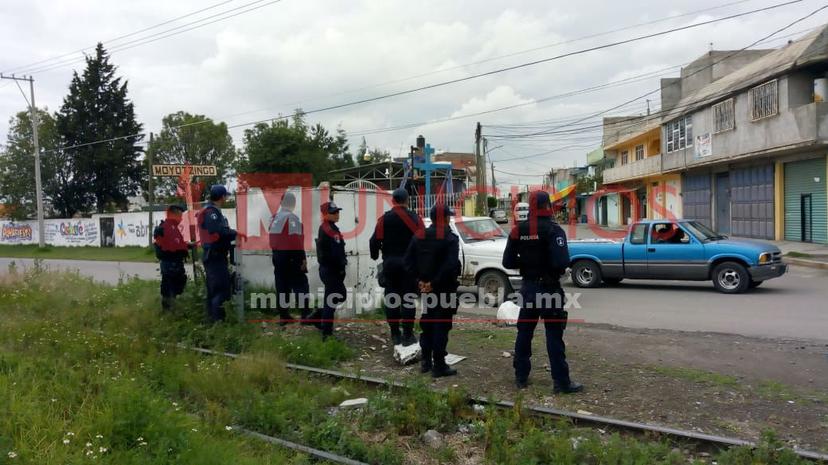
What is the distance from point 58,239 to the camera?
40.1 metres

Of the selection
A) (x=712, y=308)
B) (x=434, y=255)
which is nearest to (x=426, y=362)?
(x=434, y=255)

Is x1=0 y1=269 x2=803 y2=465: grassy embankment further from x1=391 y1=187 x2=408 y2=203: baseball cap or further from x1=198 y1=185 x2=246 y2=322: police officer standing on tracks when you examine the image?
x1=391 y1=187 x2=408 y2=203: baseball cap

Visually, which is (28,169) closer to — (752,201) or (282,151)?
(282,151)

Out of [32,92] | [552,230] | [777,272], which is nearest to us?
[552,230]

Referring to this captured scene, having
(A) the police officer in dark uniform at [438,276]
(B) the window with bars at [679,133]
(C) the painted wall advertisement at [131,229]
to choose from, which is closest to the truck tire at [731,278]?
(A) the police officer in dark uniform at [438,276]

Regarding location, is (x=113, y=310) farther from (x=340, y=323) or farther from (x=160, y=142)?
(x=160, y=142)

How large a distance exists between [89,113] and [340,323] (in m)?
42.8

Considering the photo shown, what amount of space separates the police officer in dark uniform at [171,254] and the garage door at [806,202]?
21425 mm

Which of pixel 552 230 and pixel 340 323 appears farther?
pixel 340 323

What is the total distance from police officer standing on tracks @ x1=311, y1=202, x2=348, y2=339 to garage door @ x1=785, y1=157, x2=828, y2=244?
2024 cm

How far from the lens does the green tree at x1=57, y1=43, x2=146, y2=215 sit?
42688 millimetres

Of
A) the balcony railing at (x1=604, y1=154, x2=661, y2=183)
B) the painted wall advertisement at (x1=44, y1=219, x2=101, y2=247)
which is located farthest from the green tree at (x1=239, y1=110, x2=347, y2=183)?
the balcony railing at (x1=604, y1=154, x2=661, y2=183)

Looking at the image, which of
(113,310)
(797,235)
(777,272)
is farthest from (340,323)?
(797,235)

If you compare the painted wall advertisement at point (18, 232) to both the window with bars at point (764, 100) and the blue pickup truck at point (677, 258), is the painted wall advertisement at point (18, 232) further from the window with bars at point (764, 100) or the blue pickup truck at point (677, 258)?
the window with bars at point (764, 100)
